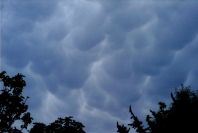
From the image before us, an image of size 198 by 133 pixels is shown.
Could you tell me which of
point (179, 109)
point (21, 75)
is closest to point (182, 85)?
point (179, 109)

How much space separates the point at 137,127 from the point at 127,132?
1.44 meters

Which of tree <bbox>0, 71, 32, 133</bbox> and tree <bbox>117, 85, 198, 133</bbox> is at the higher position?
tree <bbox>0, 71, 32, 133</bbox>

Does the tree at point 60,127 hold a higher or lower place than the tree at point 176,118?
higher

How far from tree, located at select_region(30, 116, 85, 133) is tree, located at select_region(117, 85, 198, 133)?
7.17 m

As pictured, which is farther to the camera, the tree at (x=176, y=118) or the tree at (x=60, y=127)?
the tree at (x=60, y=127)

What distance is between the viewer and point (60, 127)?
28.3 m

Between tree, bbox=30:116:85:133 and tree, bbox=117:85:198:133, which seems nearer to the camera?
tree, bbox=117:85:198:133

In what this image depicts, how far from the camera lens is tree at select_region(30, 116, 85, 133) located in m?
27.7

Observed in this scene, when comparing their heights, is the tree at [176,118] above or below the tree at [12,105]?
below

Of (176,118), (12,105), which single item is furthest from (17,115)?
(176,118)

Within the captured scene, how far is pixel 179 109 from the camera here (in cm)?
2233

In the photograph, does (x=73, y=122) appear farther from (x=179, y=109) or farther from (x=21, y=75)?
(x=179, y=109)

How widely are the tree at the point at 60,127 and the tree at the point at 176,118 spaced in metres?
7.17

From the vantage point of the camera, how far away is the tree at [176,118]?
2152 centimetres
